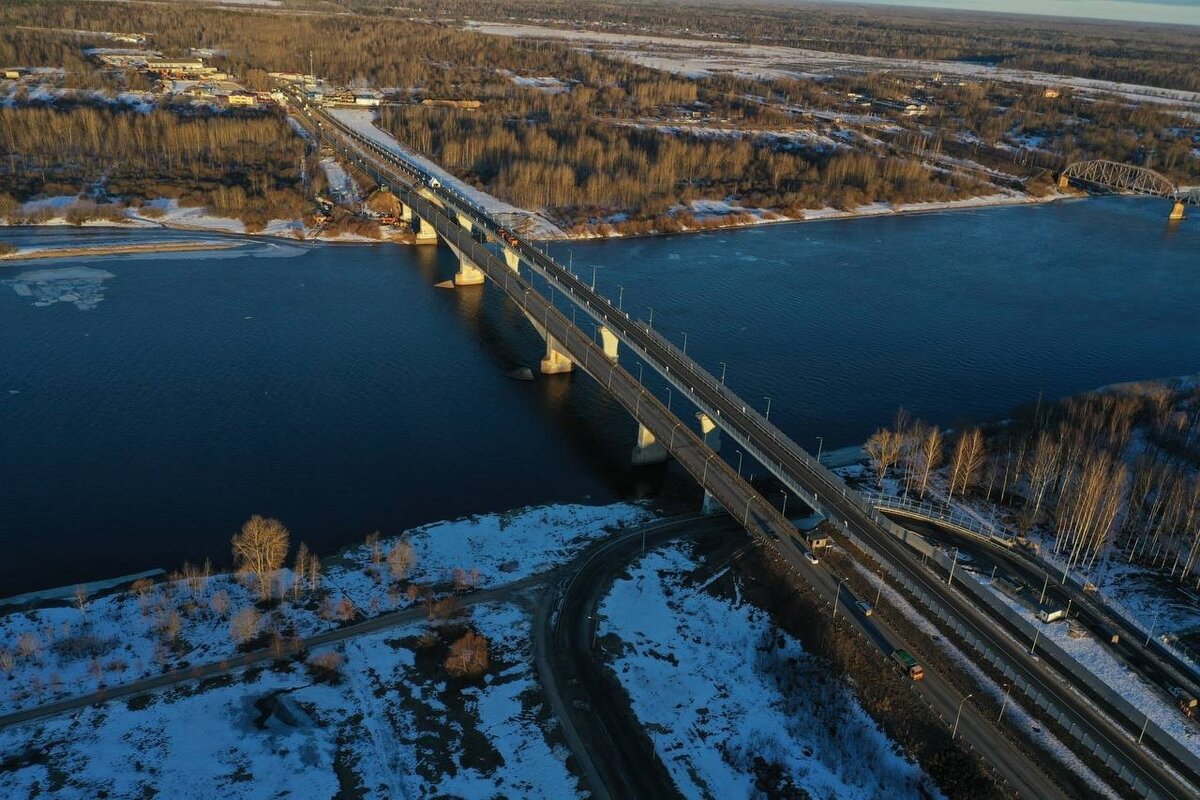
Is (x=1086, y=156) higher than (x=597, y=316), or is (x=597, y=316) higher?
(x=1086, y=156)

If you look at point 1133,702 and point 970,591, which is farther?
point 970,591

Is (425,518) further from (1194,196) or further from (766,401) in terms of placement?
(1194,196)

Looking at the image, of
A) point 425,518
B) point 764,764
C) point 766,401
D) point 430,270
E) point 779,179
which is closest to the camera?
point 764,764

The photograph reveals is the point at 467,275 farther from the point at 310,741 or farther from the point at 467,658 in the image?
the point at 310,741

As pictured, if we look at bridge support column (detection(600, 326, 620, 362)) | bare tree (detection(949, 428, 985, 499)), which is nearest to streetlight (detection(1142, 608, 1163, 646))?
bare tree (detection(949, 428, 985, 499))

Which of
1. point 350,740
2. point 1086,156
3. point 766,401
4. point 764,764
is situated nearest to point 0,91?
point 766,401

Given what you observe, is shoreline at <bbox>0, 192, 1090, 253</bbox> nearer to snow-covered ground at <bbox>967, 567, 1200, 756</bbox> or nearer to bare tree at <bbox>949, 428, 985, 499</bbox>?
bare tree at <bbox>949, 428, 985, 499</bbox>
